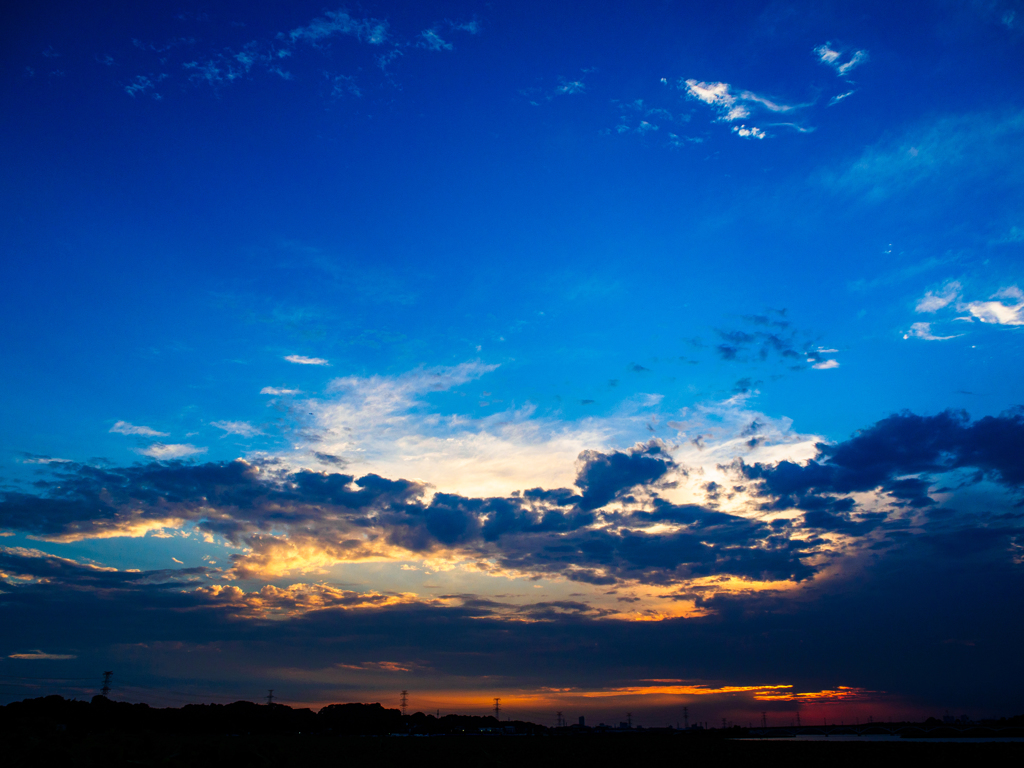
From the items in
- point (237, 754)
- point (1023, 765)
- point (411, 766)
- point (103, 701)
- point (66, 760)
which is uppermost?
point (66, 760)

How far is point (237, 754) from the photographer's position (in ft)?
108

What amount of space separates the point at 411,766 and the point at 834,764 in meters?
52.2

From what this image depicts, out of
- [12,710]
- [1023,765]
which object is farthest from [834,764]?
[12,710]

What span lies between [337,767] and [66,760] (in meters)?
46.1

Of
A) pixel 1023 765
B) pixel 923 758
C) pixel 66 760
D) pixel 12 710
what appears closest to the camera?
pixel 66 760

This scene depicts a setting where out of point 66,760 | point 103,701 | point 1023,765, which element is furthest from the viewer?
point 103,701

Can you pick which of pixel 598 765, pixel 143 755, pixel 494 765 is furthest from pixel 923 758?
pixel 143 755

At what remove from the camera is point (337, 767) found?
202ft

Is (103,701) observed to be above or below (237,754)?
below

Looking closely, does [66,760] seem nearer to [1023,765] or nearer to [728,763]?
[728,763]

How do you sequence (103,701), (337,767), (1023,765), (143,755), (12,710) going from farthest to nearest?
(103,701) → (12,710) → (337,767) → (1023,765) → (143,755)

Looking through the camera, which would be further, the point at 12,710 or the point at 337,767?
the point at 12,710

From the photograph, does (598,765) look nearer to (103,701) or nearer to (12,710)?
(12,710)

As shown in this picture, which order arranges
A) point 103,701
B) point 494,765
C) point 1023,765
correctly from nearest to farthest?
point 1023,765 < point 494,765 < point 103,701
